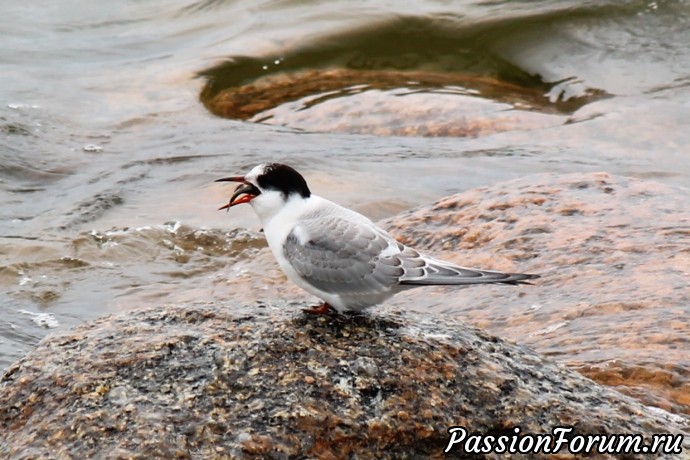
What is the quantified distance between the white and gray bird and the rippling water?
5.20ft

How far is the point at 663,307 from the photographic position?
6379 millimetres

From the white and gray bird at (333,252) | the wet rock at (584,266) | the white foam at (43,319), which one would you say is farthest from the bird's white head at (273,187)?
the white foam at (43,319)

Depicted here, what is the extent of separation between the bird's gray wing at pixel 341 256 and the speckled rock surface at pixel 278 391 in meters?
0.20

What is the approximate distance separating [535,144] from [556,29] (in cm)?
384

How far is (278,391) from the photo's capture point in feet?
15.4

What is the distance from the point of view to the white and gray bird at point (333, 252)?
17.6 feet

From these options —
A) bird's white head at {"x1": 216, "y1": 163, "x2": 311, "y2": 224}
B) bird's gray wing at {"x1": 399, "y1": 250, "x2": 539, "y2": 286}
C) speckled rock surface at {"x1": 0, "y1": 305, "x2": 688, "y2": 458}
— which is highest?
bird's white head at {"x1": 216, "y1": 163, "x2": 311, "y2": 224}

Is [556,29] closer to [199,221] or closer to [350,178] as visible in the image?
[350,178]

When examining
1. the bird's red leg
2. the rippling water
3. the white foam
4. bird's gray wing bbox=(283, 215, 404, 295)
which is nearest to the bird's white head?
bird's gray wing bbox=(283, 215, 404, 295)

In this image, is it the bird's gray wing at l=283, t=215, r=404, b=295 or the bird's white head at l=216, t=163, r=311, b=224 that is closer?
the bird's gray wing at l=283, t=215, r=404, b=295

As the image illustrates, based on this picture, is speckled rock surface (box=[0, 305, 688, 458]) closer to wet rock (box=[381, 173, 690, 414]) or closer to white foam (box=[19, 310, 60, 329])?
wet rock (box=[381, 173, 690, 414])

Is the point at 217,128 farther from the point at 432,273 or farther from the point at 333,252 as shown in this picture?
the point at 432,273

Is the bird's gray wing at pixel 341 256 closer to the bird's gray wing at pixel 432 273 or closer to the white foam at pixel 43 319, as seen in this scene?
the bird's gray wing at pixel 432 273

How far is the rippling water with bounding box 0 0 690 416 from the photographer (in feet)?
31.7
